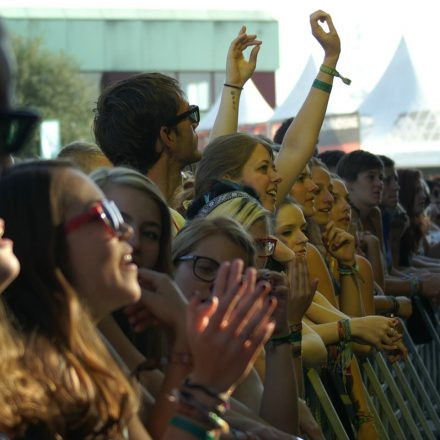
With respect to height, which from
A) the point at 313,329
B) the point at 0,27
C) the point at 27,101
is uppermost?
the point at 0,27

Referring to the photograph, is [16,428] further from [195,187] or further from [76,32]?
[76,32]

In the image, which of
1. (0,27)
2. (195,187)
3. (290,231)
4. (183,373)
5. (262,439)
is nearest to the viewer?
(0,27)

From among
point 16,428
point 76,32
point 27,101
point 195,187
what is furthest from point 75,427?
point 76,32

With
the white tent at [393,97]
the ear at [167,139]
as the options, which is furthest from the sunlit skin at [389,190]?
the white tent at [393,97]

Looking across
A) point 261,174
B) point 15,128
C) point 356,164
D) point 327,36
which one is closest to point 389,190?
point 356,164

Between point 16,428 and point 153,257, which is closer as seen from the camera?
point 16,428

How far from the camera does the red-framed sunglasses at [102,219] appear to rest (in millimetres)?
3150

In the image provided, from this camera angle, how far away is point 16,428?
2.87 metres

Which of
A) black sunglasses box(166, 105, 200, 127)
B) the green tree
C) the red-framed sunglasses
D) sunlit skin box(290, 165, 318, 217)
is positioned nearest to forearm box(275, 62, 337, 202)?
black sunglasses box(166, 105, 200, 127)

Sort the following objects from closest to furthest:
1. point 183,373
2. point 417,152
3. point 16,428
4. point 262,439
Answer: point 16,428, point 183,373, point 262,439, point 417,152

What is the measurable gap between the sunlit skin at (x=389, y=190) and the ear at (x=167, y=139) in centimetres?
570

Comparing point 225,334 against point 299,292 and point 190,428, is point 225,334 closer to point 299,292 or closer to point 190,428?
point 190,428

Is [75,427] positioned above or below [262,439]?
above

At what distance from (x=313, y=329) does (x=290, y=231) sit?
45cm
